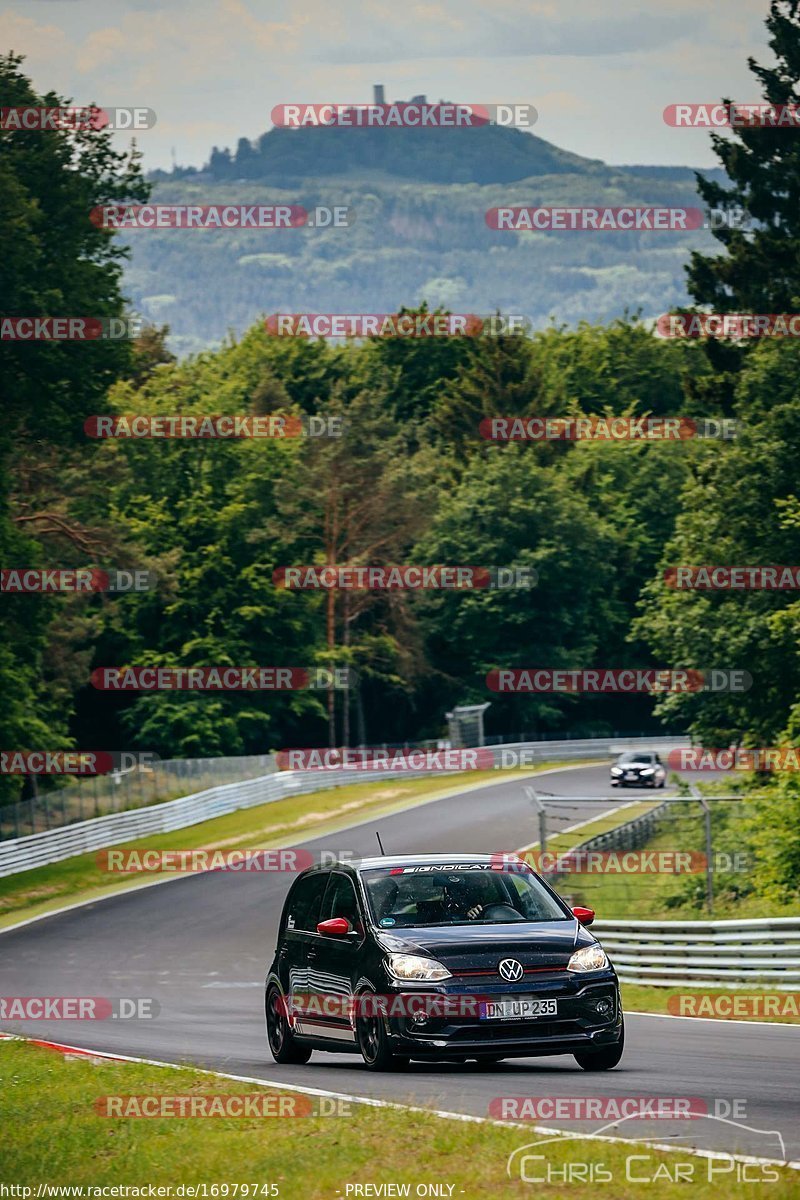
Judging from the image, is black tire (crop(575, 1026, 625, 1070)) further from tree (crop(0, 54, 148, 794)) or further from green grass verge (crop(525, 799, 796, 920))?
tree (crop(0, 54, 148, 794))

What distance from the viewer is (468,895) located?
42.6ft

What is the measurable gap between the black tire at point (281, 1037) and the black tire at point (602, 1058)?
8.34 ft

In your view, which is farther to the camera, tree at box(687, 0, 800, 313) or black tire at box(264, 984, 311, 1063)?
tree at box(687, 0, 800, 313)

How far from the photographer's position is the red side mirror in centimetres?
1295

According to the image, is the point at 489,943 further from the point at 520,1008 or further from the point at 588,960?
the point at 588,960

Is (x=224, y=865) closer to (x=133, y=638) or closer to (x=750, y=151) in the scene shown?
(x=750, y=151)

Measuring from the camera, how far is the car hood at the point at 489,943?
12008 millimetres

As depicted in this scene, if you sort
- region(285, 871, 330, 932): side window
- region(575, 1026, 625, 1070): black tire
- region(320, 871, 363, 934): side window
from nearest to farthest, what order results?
region(575, 1026, 625, 1070): black tire
region(320, 871, 363, 934): side window
region(285, 871, 330, 932): side window

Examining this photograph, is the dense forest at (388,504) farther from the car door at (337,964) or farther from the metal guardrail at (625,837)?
the car door at (337,964)

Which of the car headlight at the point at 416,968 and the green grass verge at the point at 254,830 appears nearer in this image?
the car headlight at the point at 416,968

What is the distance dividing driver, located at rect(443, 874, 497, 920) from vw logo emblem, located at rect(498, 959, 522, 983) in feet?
2.85

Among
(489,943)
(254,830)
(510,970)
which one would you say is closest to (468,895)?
(489,943)

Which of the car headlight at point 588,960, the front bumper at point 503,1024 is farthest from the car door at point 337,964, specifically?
the car headlight at point 588,960

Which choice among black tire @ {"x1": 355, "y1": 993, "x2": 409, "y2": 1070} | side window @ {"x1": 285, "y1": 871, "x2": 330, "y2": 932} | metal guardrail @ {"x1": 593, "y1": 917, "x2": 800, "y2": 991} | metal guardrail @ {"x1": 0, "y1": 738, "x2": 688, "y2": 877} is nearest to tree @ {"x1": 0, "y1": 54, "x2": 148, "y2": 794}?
metal guardrail @ {"x1": 0, "y1": 738, "x2": 688, "y2": 877}
